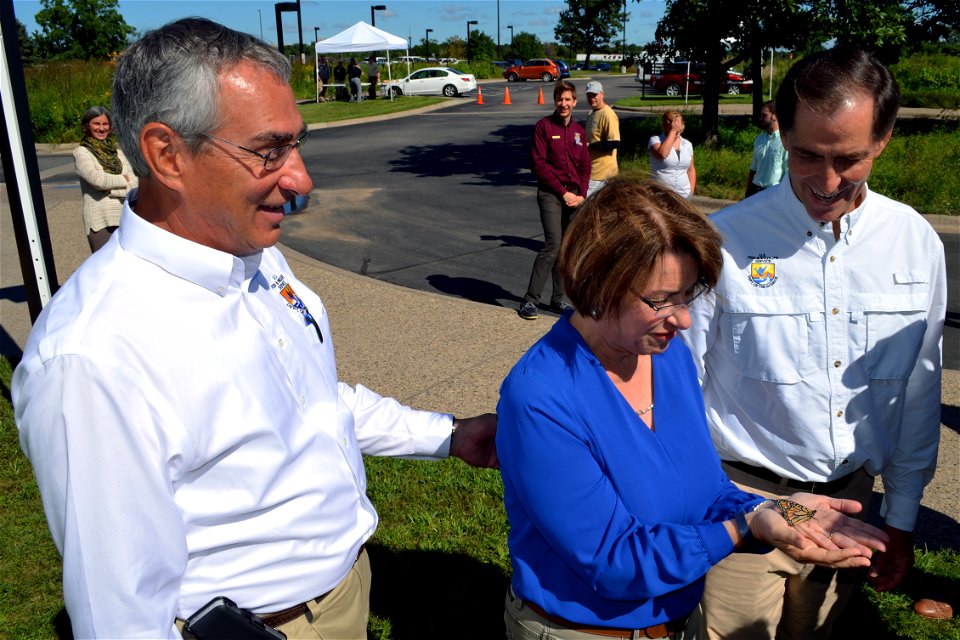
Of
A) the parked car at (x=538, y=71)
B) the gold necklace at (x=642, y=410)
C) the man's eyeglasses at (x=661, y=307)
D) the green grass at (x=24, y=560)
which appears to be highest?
the parked car at (x=538, y=71)

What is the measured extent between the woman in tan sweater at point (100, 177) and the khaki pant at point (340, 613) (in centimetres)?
668

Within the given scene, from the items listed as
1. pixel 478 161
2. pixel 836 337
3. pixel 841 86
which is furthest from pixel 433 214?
pixel 841 86

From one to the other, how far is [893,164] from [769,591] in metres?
13.4

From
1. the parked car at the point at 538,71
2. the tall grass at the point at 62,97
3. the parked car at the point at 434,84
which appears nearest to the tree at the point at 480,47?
the parked car at the point at 538,71

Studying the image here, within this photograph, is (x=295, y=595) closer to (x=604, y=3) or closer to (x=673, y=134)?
(x=673, y=134)

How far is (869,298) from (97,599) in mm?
2128

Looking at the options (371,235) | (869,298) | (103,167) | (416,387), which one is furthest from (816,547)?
(371,235)

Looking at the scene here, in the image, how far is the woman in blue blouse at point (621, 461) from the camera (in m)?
1.84

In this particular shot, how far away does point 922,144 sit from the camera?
51.2 ft

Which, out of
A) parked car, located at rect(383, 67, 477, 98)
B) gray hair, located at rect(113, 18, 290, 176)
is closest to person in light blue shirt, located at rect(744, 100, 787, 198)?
gray hair, located at rect(113, 18, 290, 176)

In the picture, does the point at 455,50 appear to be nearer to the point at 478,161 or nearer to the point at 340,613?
the point at 478,161

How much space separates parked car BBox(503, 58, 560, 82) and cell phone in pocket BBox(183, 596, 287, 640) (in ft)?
184

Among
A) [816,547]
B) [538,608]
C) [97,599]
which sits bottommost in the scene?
[538,608]

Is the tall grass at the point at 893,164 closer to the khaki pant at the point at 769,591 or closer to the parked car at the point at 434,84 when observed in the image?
the khaki pant at the point at 769,591
